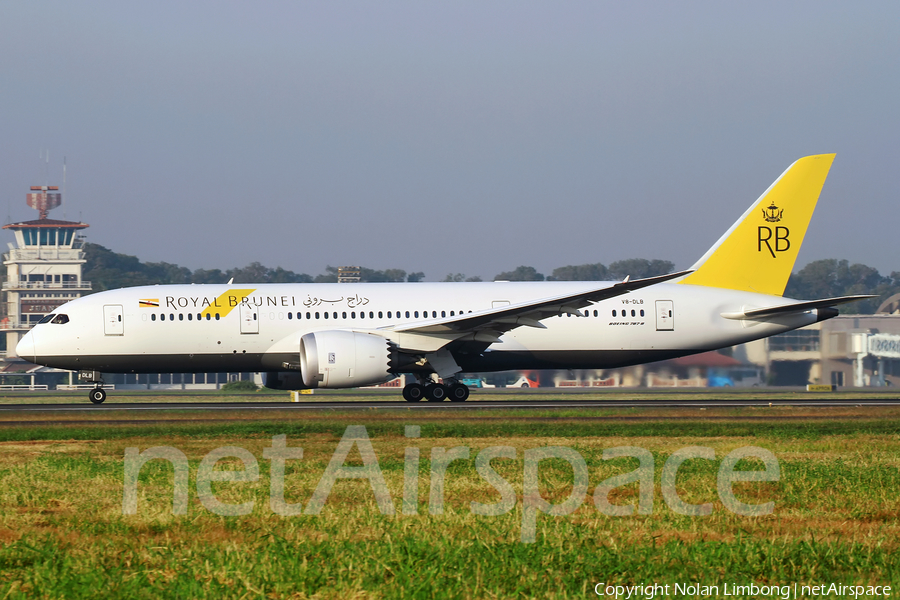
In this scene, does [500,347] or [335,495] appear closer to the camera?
[335,495]

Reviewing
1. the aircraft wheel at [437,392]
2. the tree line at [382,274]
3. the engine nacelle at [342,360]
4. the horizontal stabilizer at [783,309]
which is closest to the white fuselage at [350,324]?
the horizontal stabilizer at [783,309]

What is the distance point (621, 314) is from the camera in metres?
28.1

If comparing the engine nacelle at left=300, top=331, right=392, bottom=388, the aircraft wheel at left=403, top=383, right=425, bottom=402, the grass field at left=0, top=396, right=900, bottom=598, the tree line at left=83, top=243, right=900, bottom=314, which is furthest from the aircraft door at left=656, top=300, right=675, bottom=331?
the tree line at left=83, top=243, right=900, bottom=314

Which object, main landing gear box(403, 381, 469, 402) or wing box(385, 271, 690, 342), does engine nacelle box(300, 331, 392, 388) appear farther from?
main landing gear box(403, 381, 469, 402)

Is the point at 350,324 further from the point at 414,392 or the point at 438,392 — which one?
the point at 438,392

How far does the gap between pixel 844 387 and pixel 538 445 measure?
1295 inches

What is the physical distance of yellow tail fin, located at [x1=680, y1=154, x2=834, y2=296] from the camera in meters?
29.1

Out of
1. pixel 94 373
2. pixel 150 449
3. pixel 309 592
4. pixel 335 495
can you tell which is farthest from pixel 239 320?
pixel 309 592

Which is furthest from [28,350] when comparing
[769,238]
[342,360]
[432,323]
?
[769,238]

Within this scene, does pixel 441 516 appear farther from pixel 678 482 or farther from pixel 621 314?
pixel 621 314

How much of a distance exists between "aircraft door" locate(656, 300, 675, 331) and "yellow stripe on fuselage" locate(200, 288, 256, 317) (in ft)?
38.2

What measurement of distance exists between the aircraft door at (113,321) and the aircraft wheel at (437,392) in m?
8.65

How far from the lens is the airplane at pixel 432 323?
27.0 metres

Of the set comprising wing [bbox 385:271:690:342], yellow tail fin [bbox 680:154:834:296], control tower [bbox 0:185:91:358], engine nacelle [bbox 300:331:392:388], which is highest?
control tower [bbox 0:185:91:358]
